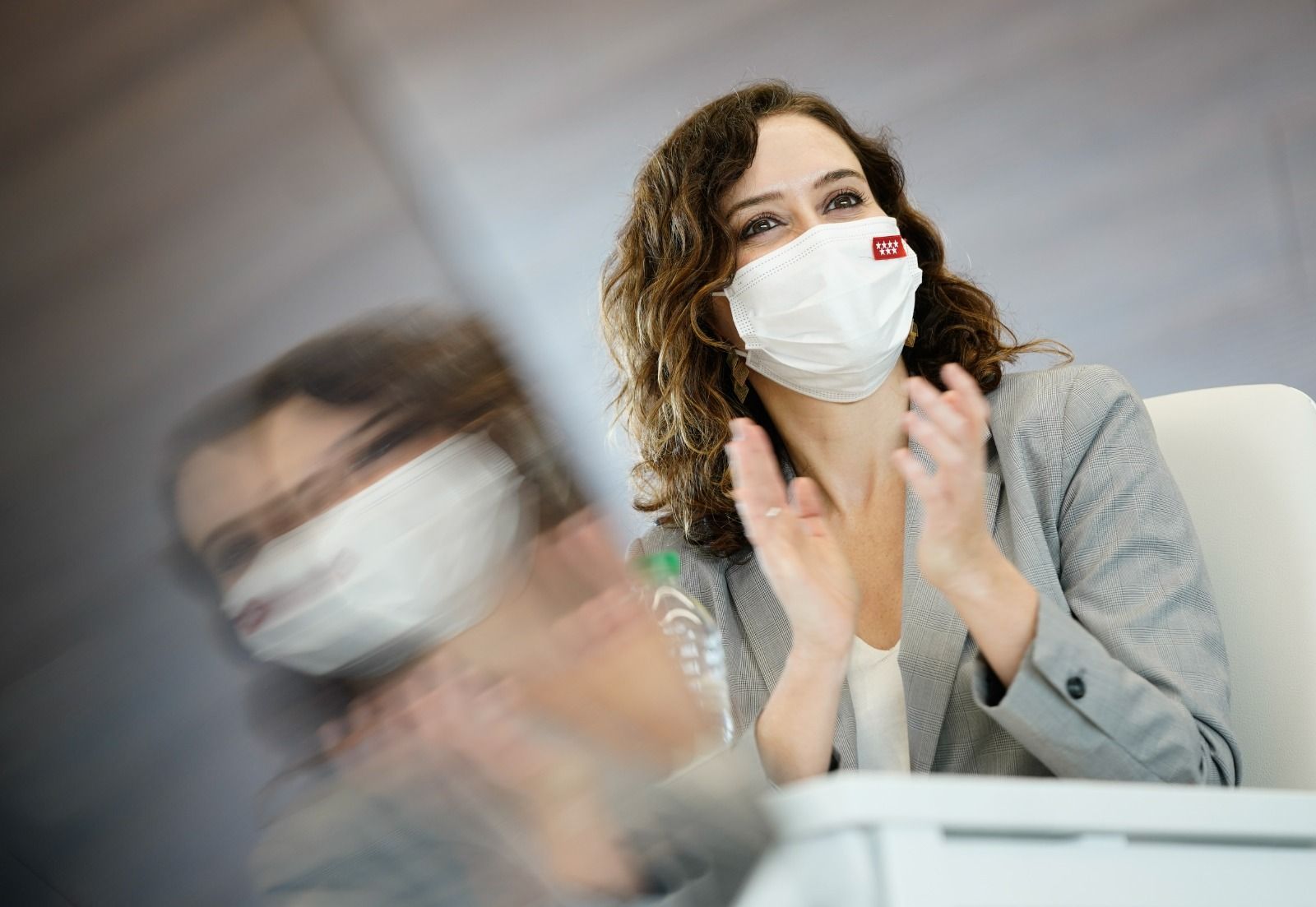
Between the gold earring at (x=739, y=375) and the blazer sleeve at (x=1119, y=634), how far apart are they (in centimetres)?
36

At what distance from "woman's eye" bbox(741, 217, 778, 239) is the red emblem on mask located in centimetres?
11

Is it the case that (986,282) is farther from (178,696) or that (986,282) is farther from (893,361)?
(178,696)

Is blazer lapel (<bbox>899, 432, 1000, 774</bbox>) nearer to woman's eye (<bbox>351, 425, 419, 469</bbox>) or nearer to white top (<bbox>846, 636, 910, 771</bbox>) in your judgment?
white top (<bbox>846, 636, 910, 771</bbox>)

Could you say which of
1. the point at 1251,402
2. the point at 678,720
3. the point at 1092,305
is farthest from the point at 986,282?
the point at 678,720

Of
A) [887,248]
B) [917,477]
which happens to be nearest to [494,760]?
[917,477]

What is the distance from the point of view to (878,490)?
1196mm

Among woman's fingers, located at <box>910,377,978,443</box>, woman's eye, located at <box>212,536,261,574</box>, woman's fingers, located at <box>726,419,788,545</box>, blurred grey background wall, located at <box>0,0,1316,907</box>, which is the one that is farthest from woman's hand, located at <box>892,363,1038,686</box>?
woman's eye, located at <box>212,536,261,574</box>

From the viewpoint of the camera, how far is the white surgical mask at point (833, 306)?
116cm

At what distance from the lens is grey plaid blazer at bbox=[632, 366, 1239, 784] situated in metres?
0.81

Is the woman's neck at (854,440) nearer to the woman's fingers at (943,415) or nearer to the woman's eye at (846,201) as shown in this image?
the woman's eye at (846,201)

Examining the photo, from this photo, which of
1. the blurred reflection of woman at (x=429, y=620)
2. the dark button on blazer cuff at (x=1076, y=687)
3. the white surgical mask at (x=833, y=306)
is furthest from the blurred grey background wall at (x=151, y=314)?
the white surgical mask at (x=833, y=306)

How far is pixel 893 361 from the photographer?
3.95ft

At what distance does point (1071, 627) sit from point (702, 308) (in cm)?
58

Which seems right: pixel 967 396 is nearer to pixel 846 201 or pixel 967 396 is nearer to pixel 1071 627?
pixel 1071 627
